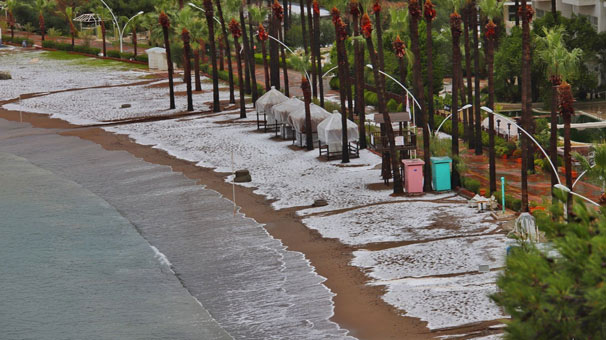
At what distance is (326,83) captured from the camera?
346ft

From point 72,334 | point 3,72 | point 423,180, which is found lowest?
A: point 72,334

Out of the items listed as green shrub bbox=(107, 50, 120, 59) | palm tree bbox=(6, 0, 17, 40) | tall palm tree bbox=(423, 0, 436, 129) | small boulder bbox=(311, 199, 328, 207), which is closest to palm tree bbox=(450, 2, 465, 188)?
tall palm tree bbox=(423, 0, 436, 129)

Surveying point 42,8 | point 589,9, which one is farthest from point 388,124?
point 42,8

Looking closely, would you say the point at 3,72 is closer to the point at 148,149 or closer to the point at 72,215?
the point at 148,149

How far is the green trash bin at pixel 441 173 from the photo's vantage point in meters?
58.0

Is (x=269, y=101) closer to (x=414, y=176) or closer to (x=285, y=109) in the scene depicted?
(x=285, y=109)

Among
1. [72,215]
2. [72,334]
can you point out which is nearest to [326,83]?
[72,215]

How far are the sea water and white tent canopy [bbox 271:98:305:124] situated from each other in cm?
895

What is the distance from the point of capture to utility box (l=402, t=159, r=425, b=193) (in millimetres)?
58156

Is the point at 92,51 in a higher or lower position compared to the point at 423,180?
higher

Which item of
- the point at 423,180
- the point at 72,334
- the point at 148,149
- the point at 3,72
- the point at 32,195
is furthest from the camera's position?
the point at 3,72

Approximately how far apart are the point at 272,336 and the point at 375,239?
1171 cm

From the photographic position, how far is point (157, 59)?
11575cm

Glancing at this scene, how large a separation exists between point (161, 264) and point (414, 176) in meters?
14.8
